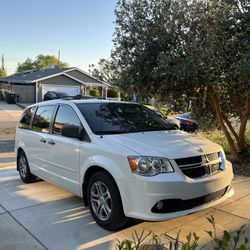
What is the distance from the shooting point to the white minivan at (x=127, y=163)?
3.78m

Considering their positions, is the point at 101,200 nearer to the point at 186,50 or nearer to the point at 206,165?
the point at 206,165

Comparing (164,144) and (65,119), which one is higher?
(65,119)

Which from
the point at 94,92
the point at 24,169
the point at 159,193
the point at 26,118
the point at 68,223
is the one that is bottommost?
the point at 68,223

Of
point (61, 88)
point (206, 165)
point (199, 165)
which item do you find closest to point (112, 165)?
point (199, 165)

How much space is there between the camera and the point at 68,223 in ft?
14.6

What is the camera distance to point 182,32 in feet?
21.7

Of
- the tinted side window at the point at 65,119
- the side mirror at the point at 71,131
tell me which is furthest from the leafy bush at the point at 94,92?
the side mirror at the point at 71,131

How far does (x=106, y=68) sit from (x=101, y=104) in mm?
2717

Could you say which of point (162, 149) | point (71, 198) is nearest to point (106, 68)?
point (71, 198)

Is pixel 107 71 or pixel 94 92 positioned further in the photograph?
pixel 94 92

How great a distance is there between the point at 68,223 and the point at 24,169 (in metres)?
2.46

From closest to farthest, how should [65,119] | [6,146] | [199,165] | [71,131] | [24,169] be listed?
[199,165], [71,131], [65,119], [24,169], [6,146]

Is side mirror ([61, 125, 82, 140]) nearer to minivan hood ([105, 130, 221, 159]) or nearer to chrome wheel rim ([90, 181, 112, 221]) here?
minivan hood ([105, 130, 221, 159])

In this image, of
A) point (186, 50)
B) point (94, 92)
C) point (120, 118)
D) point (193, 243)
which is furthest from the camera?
point (94, 92)
